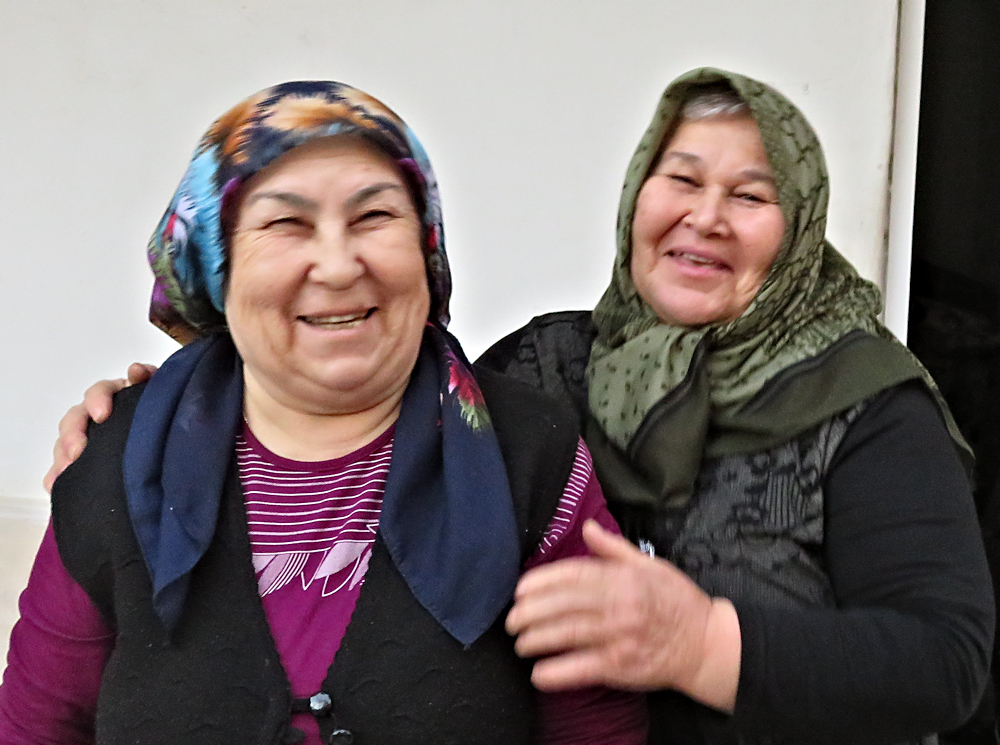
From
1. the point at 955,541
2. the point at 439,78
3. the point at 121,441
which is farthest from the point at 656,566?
the point at 439,78

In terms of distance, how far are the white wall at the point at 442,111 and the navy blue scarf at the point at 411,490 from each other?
44.9 inches

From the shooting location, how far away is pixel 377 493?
938mm

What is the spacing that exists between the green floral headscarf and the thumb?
0.82ft

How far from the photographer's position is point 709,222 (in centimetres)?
116

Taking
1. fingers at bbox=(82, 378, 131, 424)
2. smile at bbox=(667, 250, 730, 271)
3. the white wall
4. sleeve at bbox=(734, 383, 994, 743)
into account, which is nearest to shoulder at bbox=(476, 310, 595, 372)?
smile at bbox=(667, 250, 730, 271)

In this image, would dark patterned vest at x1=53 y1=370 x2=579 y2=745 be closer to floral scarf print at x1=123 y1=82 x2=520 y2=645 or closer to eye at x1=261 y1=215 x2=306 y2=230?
floral scarf print at x1=123 y1=82 x2=520 y2=645

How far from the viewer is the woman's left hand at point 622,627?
2.70 feet

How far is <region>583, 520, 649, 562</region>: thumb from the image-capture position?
866 millimetres

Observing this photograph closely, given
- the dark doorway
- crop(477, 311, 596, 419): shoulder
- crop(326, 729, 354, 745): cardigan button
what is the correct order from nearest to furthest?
1. crop(326, 729, 354, 745): cardigan button
2. crop(477, 311, 596, 419): shoulder
3. the dark doorway

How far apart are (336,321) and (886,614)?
0.70m

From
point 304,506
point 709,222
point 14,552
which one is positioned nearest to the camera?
point 304,506

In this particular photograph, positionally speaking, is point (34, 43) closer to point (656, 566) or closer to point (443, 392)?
point (443, 392)

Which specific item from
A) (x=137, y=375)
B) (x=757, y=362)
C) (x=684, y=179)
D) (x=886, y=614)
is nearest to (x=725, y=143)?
(x=684, y=179)

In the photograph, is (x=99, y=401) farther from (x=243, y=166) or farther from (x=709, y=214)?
(x=709, y=214)
